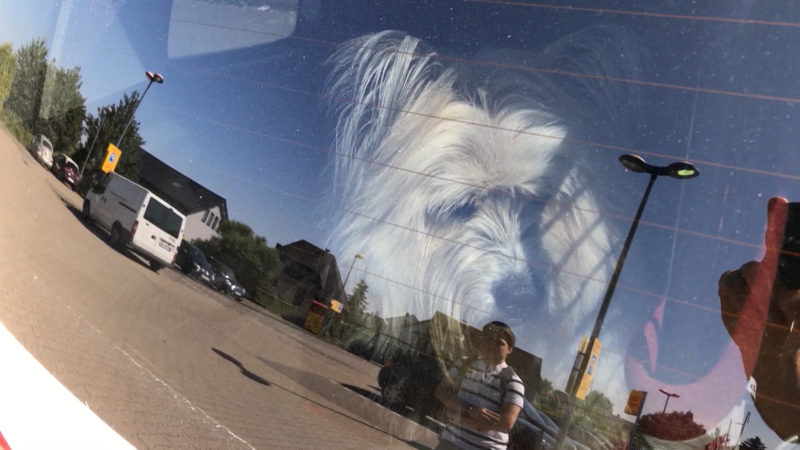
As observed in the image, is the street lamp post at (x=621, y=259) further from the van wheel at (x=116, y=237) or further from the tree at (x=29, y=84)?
the tree at (x=29, y=84)

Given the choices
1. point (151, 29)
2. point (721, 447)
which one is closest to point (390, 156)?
point (721, 447)

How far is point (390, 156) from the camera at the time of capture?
1.15 m

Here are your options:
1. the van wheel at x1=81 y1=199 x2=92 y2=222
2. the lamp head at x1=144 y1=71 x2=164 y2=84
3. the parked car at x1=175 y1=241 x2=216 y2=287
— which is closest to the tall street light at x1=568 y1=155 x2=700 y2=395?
the parked car at x1=175 y1=241 x2=216 y2=287

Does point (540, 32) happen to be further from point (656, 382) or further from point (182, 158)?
point (182, 158)

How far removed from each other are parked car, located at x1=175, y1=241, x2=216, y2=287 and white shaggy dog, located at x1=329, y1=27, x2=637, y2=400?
391 mm

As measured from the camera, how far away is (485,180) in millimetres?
1035

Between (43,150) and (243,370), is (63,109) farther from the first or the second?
(243,370)

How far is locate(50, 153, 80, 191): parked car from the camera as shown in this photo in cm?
180

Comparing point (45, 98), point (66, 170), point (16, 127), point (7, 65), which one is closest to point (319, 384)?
point (66, 170)

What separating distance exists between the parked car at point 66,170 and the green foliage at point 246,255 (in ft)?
2.18

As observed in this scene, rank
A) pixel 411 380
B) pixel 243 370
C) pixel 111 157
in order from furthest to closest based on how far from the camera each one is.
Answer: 1. pixel 111 157
2. pixel 243 370
3. pixel 411 380

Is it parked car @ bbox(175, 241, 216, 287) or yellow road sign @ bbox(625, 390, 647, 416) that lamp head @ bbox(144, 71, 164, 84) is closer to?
parked car @ bbox(175, 241, 216, 287)

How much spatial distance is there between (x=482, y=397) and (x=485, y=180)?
0.35 metres

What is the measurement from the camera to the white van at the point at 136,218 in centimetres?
149
